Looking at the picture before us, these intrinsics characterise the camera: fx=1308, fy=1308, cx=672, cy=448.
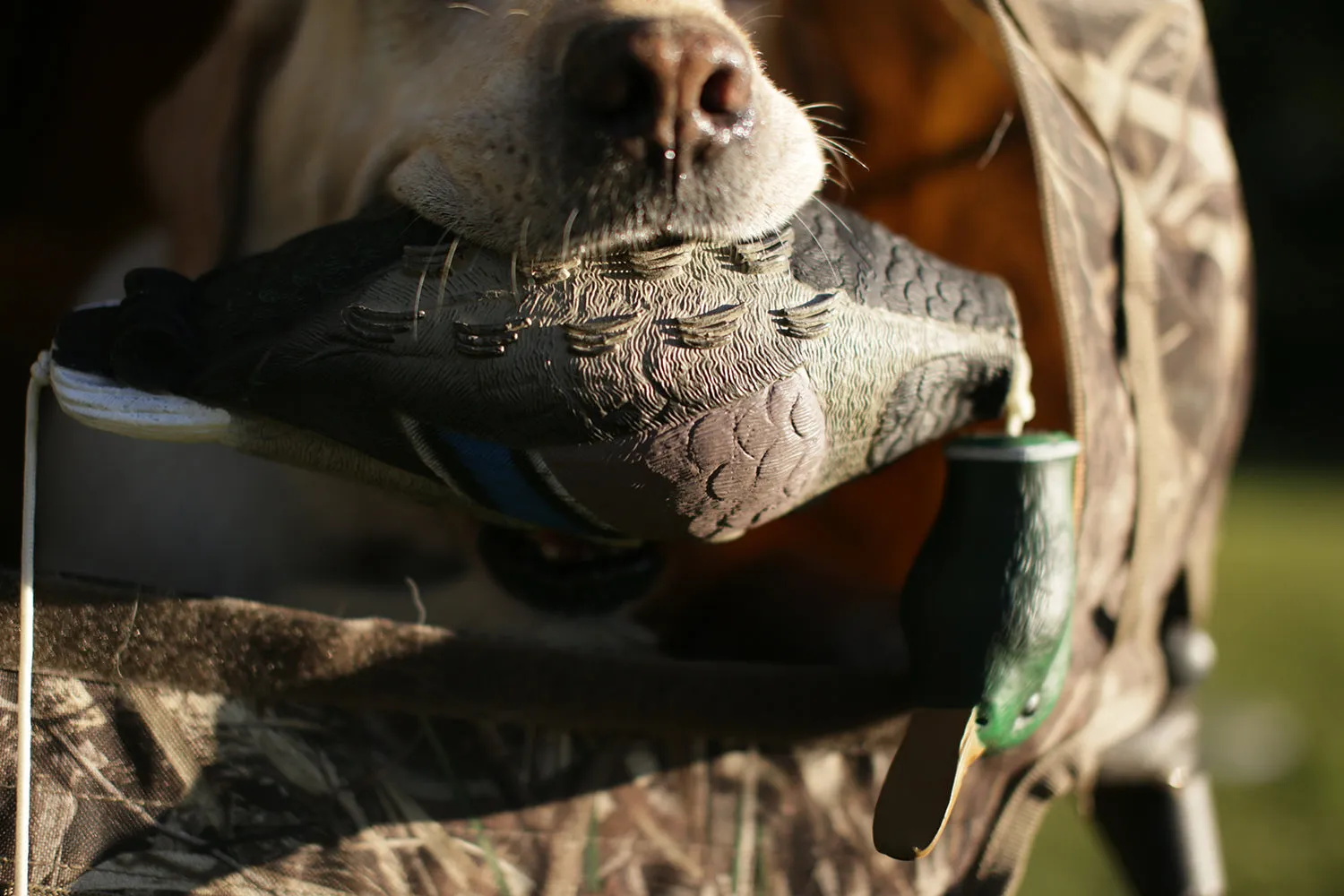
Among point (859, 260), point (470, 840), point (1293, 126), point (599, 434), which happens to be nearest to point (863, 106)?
point (859, 260)

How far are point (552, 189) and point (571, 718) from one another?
0.32 metres

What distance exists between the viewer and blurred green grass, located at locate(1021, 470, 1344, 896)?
7.05 feet

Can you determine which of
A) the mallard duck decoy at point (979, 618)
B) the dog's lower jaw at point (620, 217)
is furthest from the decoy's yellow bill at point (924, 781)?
the dog's lower jaw at point (620, 217)

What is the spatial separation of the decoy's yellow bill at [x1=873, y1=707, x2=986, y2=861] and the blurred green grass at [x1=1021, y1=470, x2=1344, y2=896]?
4.99 feet

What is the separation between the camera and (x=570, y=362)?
2.24ft

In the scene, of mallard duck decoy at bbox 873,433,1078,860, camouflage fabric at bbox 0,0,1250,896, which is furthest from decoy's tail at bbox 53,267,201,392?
mallard duck decoy at bbox 873,433,1078,860

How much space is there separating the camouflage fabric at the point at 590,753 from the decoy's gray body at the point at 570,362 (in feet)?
0.42

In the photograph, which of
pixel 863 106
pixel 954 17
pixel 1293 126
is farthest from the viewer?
pixel 1293 126

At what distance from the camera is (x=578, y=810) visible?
2.69 ft

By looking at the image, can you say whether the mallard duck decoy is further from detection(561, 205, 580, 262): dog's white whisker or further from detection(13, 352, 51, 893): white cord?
detection(13, 352, 51, 893): white cord

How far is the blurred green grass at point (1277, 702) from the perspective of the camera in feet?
7.05

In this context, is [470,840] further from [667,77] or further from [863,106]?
[863,106]

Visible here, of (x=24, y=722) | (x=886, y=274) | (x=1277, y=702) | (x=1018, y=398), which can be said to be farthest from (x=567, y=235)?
(x=1277, y=702)

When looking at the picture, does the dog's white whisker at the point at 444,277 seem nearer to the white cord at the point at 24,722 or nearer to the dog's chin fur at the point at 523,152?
the dog's chin fur at the point at 523,152
